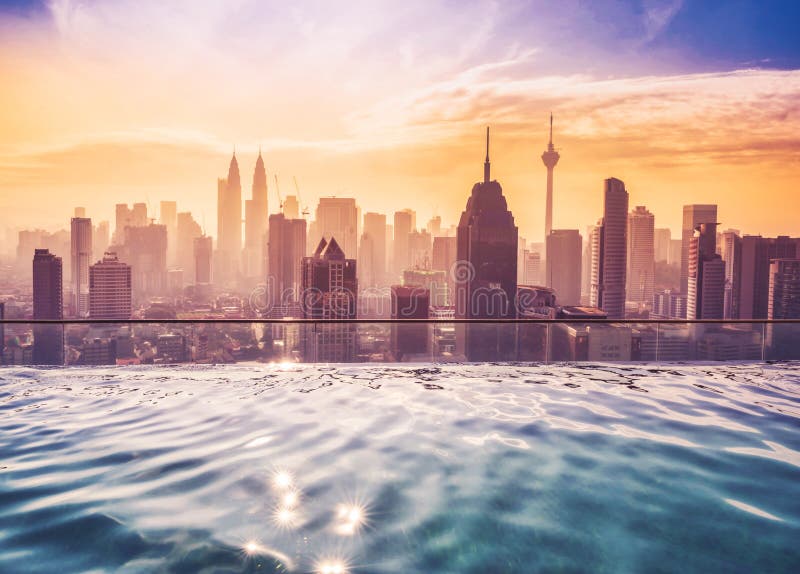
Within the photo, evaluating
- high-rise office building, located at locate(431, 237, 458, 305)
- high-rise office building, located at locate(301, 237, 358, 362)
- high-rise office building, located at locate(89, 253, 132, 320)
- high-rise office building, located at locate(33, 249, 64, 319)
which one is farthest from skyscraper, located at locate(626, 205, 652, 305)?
high-rise office building, located at locate(33, 249, 64, 319)

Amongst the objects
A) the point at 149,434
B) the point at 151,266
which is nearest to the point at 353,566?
the point at 149,434

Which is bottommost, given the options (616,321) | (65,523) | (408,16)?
(65,523)

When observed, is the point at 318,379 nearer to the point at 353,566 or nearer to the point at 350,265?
the point at 353,566

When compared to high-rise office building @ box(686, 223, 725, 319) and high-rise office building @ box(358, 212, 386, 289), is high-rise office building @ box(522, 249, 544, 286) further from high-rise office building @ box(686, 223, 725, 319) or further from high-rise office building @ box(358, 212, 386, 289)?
high-rise office building @ box(686, 223, 725, 319)

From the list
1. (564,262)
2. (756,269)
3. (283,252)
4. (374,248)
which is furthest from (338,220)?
(756,269)

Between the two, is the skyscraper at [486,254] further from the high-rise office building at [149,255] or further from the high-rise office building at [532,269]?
the high-rise office building at [149,255]

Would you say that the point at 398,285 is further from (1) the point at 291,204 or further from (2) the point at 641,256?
(1) the point at 291,204
